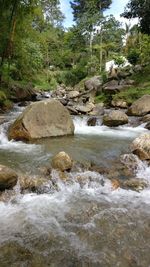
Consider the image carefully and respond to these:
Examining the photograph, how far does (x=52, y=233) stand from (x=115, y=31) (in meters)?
36.7

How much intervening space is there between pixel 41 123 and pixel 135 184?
4472mm

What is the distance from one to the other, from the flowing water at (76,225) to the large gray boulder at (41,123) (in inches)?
74.6

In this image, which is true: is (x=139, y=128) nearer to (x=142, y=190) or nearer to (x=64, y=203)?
(x=142, y=190)

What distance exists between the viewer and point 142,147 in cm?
818

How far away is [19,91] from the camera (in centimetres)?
1927

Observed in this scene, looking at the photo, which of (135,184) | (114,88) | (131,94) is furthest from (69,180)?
(114,88)

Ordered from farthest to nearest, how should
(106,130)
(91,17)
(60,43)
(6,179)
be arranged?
(60,43), (91,17), (106,130), (6,179)

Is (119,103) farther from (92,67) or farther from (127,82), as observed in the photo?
(92,67)

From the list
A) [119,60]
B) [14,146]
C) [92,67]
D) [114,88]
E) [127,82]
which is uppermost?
[119,60]

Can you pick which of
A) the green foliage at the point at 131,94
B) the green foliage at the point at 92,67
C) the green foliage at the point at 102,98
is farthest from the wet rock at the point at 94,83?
the green foliage at the point at 92,67

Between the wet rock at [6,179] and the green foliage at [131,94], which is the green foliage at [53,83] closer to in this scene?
the green foliage at [131,94]

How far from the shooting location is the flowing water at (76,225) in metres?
4.02

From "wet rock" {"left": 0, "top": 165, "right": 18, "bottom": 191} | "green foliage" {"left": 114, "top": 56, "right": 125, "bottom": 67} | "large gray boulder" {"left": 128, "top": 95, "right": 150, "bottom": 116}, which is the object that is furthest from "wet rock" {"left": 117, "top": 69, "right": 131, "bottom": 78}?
"wet rock" {"left": 0, "top": 165, "right": 18, "bottom": 191}

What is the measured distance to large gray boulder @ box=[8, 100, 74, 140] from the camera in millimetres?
9633
